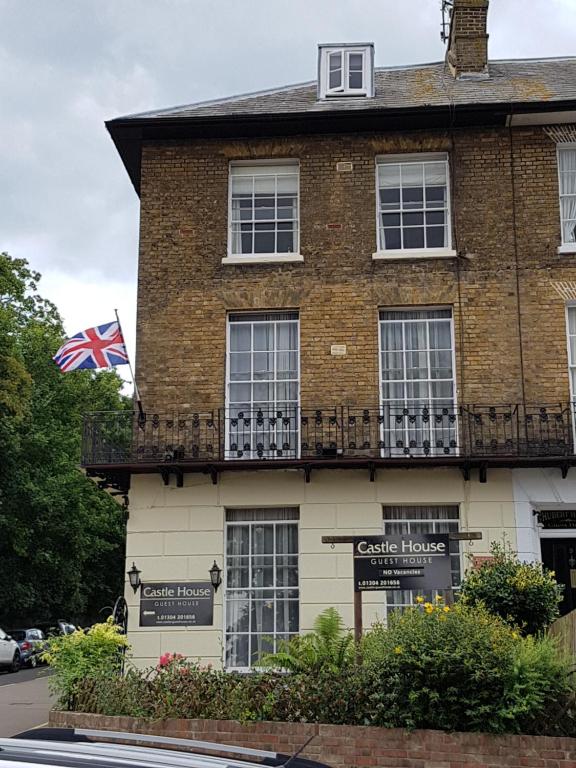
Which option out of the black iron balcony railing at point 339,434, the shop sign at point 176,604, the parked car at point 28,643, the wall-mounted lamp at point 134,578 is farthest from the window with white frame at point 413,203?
the parked car at point 28,643

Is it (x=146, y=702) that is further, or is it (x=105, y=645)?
(x=105, y=645)

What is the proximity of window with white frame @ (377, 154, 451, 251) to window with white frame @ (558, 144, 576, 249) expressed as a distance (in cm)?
204

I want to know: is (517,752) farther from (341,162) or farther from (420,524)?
(341,162)

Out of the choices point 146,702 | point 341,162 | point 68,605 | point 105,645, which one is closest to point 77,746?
point 146,702

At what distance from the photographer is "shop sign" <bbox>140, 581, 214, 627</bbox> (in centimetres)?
1673

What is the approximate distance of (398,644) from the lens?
11.8 meters

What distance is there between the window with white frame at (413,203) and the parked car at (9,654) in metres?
19.5

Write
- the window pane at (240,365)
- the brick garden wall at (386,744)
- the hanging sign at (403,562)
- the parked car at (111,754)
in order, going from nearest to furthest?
the parked car at (111,754) → the brick garden wall at (386,744) → the hanging sign at (403,562) → the window pane at (240,365)

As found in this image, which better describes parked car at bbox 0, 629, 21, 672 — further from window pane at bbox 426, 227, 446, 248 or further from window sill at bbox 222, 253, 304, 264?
window pane at bbox 426, 227, 446, 248

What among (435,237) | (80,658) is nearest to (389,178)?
(435,237)

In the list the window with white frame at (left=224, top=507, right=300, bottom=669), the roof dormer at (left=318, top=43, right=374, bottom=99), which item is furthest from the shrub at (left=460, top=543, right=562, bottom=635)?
the roof dormer at (left=318, top=43, right=374, bottom=99)

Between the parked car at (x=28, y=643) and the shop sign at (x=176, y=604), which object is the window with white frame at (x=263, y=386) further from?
the parked car at (x=28, y=643)

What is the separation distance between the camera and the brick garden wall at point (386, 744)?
10867 mm

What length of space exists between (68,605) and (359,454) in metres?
30.9
